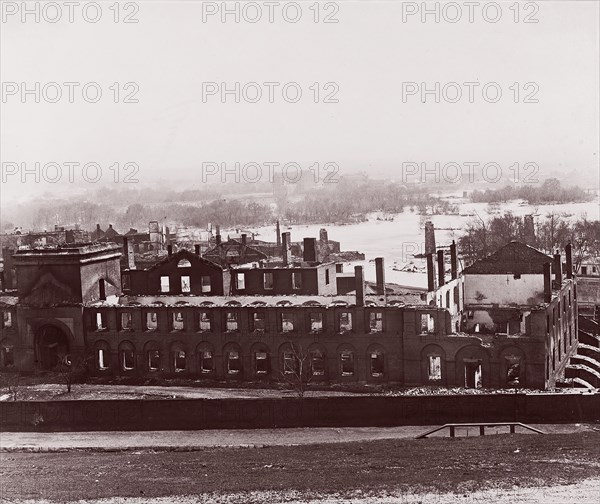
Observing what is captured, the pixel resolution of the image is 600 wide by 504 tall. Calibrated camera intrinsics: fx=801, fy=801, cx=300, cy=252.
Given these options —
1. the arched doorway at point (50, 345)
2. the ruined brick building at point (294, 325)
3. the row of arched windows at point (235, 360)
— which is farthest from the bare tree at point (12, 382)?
the row of arched windows at point (235, 360)

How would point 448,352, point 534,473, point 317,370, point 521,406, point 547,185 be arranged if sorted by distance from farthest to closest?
point 547,185 < point 317,370 < point 448,352 < point 521,406 < point 534,473

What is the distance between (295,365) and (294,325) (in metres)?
2.09

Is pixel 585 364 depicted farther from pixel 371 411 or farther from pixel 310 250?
pixel 310 250

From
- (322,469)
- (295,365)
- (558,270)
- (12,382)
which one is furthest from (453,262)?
(12,382)

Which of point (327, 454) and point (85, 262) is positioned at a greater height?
point (85, 262)

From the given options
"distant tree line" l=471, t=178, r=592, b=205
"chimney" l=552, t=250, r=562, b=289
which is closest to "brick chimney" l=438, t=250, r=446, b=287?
"chimney" l=552, t=250, r=562, b=289

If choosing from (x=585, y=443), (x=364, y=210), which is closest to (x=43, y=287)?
(x=585, y=443)

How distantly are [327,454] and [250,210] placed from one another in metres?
130

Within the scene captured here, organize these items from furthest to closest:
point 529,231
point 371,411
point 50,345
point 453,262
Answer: point 529,231 < point 453,262 < point 50,345 < point 371,411

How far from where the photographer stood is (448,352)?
39406 millimetres

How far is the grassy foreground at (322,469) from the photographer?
2162cm

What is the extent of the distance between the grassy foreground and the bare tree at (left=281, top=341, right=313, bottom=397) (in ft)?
40.6

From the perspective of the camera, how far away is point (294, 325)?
4219cm

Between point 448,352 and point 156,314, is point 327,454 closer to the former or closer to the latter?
point 448,352
